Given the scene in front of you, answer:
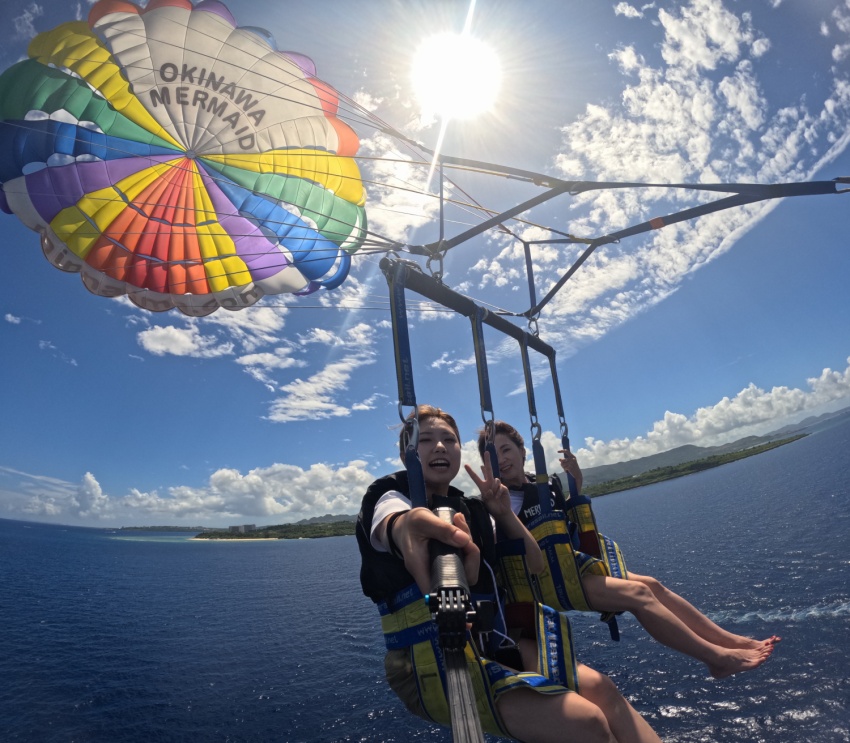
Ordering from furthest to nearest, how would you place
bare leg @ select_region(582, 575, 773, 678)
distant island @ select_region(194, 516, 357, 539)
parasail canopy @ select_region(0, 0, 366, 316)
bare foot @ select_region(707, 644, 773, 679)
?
distant island @ select_region(194, 516, 357, 539) → parasail canopy @ select_region(0, 0, 366, 316) → bare foot @ select_region(707, 644, 773, 679) → bare leg @ select_region(582, 575, 773, 678)

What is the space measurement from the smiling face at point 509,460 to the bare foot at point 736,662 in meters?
2.24

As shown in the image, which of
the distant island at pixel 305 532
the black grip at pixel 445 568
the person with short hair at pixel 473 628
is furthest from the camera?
the distant island at pixel 305 532

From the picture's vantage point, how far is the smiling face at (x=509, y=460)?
4.44 meters

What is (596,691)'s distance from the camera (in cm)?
280

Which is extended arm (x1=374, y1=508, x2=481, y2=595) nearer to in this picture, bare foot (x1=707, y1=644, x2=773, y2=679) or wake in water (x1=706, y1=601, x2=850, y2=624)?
bare foot (x1=707, y1=644, x2=773, y2=679)

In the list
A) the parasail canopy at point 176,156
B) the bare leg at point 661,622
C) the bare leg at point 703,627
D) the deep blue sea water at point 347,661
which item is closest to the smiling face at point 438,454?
the bare leg at point 661,622

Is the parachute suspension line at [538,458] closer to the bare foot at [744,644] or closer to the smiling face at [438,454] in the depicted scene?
the smiling face at [438,454]

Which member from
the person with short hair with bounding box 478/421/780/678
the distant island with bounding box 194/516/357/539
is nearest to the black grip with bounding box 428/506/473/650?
the person with short hair with bounding box 478/421/780/678

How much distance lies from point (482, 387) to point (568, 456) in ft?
7.59

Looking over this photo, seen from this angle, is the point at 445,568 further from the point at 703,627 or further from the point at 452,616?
the point at 703,627

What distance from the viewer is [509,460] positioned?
4.44 m

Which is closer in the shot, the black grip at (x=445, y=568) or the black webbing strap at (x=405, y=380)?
the black grip at (x=445, y=568)

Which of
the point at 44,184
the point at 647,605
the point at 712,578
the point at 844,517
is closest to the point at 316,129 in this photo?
the point at 44,184

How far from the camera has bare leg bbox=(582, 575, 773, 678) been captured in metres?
3.77
